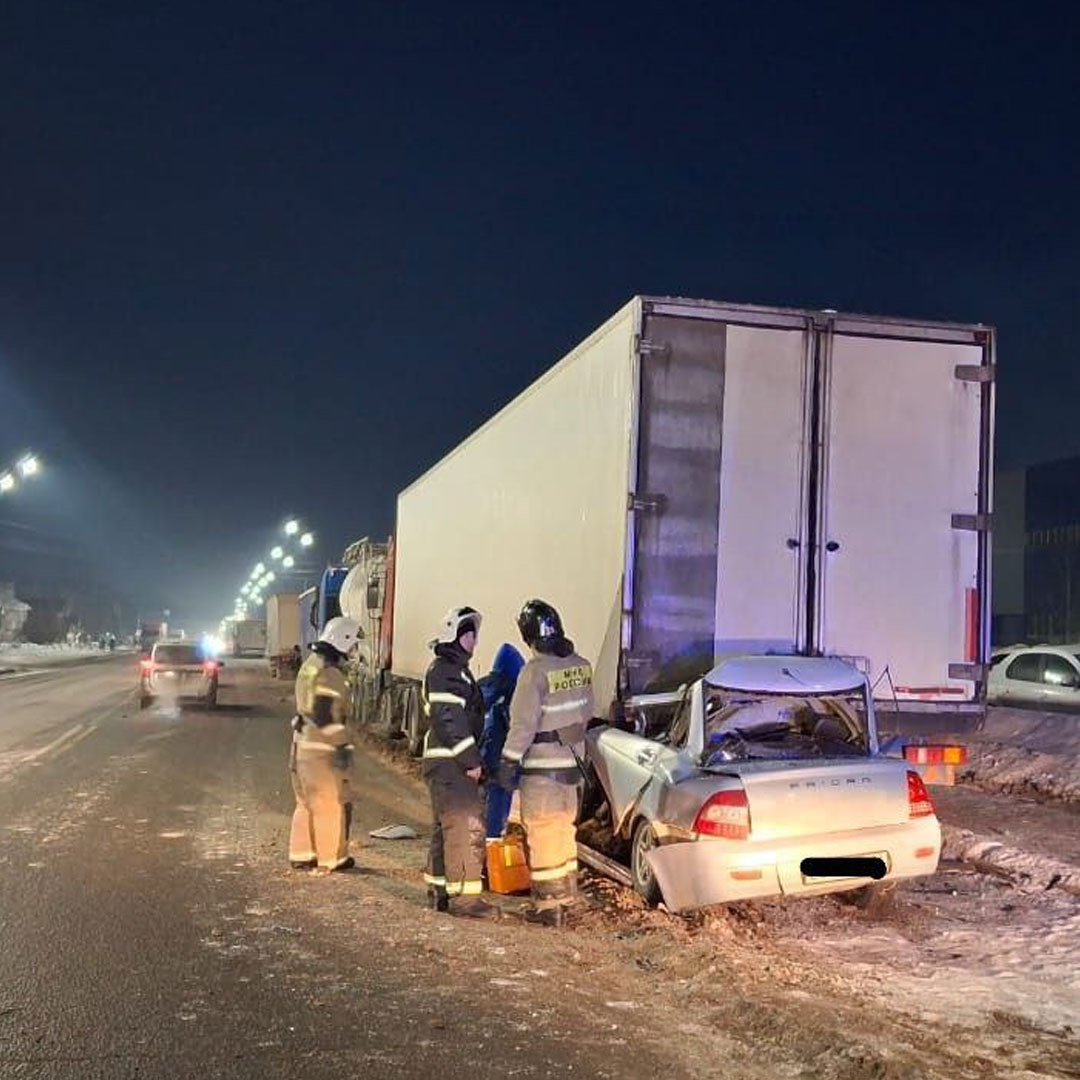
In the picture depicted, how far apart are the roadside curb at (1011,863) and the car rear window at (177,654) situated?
17839 millimetres

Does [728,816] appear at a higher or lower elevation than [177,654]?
higher

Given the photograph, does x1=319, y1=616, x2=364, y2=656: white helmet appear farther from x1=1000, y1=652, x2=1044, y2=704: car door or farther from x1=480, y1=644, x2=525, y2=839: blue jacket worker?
x1=1000, y1=652, x2=1044, y2=704: car door

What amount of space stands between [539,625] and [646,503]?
1.43m

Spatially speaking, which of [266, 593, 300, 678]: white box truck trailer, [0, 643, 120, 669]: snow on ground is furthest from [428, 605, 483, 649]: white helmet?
[0, 643, 120, 669]: snow on ground

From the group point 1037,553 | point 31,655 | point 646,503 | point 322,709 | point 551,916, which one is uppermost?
point 1037,553

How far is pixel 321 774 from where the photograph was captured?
793 cm

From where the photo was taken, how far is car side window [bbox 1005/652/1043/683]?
1631cm

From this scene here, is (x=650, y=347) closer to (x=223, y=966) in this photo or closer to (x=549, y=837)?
(x=549, y=837)

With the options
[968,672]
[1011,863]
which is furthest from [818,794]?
[1011,863]


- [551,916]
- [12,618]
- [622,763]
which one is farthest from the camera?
[12,618]

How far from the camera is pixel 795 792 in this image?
6000 mm

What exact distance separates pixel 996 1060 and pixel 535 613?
11.2 feet

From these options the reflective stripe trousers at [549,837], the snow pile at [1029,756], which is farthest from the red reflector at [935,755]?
the snow pile at [1029,756]

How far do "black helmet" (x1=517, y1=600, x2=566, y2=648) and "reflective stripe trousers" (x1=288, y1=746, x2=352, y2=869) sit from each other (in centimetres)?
196
